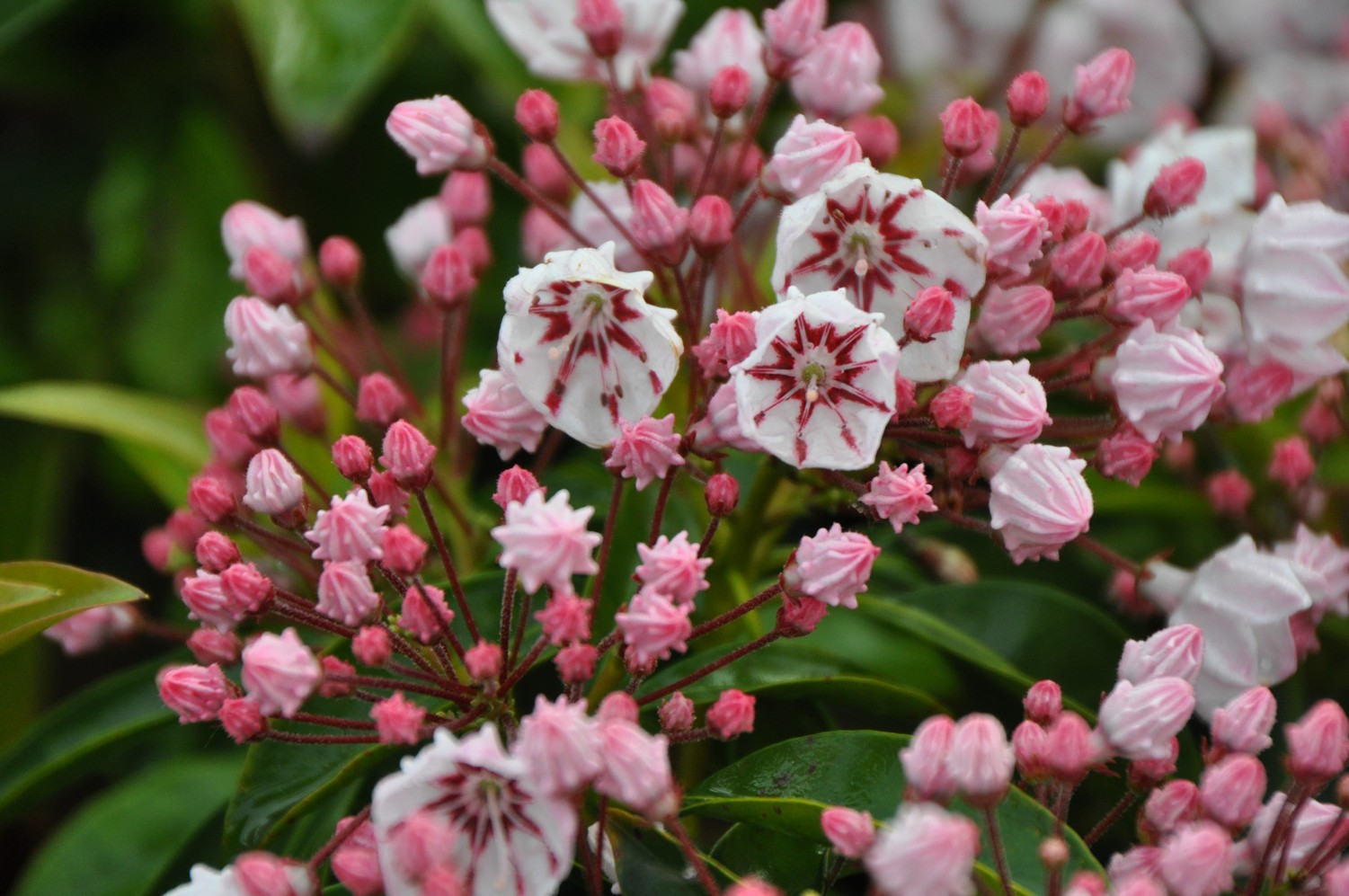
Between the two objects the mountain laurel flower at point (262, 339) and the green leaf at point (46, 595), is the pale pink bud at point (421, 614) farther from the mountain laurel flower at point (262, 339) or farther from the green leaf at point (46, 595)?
the mountain laurel flower at point (262, 339)

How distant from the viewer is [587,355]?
129cm

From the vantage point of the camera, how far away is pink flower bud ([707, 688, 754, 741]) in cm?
114

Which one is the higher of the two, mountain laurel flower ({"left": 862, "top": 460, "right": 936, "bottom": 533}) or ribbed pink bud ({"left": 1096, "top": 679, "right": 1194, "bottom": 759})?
mountain laurel flower ({"left": 862, "top": 460, "right": 936, "bottom": 533})

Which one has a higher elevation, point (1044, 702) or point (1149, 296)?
point (1149, 296)

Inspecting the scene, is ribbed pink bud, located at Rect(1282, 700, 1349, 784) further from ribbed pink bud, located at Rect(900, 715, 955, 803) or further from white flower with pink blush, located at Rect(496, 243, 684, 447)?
white flower with pink blush, located at Rect(496, 243, 684, 447)

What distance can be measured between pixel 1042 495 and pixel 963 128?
37 centimetres

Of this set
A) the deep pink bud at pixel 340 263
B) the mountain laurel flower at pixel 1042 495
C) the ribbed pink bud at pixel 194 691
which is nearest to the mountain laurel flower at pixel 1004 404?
the mountain laurel flower at pixel 1042 495

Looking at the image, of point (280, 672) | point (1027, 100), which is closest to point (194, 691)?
point (280, 672)

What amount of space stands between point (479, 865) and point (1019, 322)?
2.20 ft

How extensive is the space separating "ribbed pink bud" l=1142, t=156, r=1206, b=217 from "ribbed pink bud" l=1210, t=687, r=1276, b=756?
517 mm

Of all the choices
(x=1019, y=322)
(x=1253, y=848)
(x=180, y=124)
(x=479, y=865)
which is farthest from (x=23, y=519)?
(x=1253, y=848)

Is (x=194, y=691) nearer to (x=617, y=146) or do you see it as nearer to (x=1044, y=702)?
(x=617, y=146)

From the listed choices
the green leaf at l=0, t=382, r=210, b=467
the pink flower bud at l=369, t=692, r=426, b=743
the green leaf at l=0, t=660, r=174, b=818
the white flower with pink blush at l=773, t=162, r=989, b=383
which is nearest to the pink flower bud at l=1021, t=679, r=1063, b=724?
the white flower with pink blush at l=773, t=162, r=989, b=383

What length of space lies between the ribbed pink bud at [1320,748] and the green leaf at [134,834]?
1.18 m
